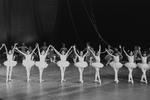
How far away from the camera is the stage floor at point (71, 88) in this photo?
7.00 meters

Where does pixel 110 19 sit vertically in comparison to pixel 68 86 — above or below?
above

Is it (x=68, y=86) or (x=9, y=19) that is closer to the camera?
(x=68, y=86)

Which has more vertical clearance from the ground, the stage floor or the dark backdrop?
the dark backdrop

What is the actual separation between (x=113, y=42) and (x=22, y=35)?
5.87m

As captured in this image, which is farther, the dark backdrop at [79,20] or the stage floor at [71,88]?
the dark backdrop at [79,20]

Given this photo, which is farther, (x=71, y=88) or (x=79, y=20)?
(x=79, y=20)

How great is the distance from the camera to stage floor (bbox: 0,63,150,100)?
276 inches

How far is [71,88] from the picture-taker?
26.2ft

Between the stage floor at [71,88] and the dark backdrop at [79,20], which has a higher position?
the dark backdrop at [79,20]

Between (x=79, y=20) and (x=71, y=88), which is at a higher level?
(x=79, y=20)

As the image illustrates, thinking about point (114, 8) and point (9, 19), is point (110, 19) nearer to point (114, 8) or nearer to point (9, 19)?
point (114, 8)

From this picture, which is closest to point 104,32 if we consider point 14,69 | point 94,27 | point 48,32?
point 94,27

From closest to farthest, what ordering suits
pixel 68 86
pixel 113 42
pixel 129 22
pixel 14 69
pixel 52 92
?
pixel 52 92, pixel 68 86, pixel 14 69, pixel 129 22, pixel 113 42

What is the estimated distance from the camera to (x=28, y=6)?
15953 mm
